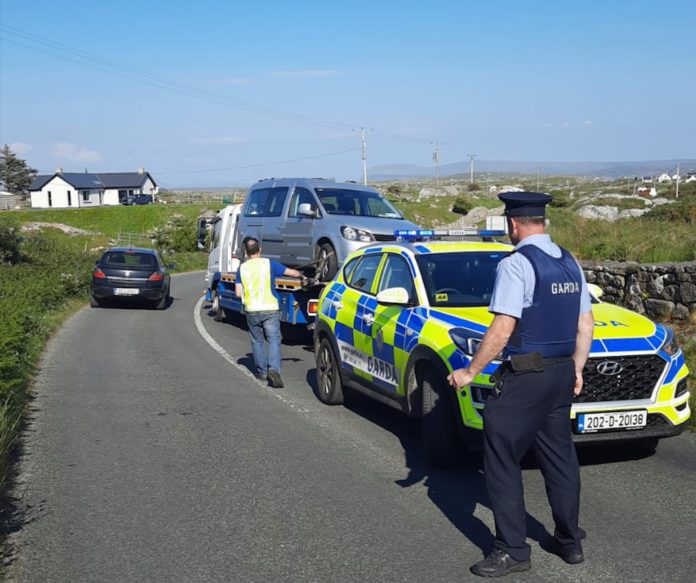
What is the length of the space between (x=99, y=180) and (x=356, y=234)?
110224 mm

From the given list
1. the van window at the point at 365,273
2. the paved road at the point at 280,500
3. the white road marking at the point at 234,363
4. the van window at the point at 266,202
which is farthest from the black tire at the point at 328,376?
the van window at the point at 266,202

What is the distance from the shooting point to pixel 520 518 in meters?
4.71

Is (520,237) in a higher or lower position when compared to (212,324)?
higher

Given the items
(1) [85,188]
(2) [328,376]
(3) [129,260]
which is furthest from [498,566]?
(1) [85,188]

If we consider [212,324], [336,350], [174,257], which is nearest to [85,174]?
[174,257]

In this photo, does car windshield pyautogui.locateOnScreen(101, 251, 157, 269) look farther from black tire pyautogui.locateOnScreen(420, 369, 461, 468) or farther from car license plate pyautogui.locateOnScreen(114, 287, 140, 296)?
black tire pyautogui.locateOnScreen(420, 369, 461, 468)

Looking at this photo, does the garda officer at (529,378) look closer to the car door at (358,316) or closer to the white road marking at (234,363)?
the car door at (358,316)

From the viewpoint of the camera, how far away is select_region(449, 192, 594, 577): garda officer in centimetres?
460

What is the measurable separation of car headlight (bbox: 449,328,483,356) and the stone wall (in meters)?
6.90

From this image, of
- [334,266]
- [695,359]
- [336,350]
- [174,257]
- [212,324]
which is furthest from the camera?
[174,257]

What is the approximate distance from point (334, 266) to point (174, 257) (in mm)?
36189

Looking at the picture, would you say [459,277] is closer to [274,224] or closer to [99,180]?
[274,224]

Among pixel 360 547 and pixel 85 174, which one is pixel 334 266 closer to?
pixel 360 547

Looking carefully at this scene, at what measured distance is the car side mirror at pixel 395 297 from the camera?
7.53 m
